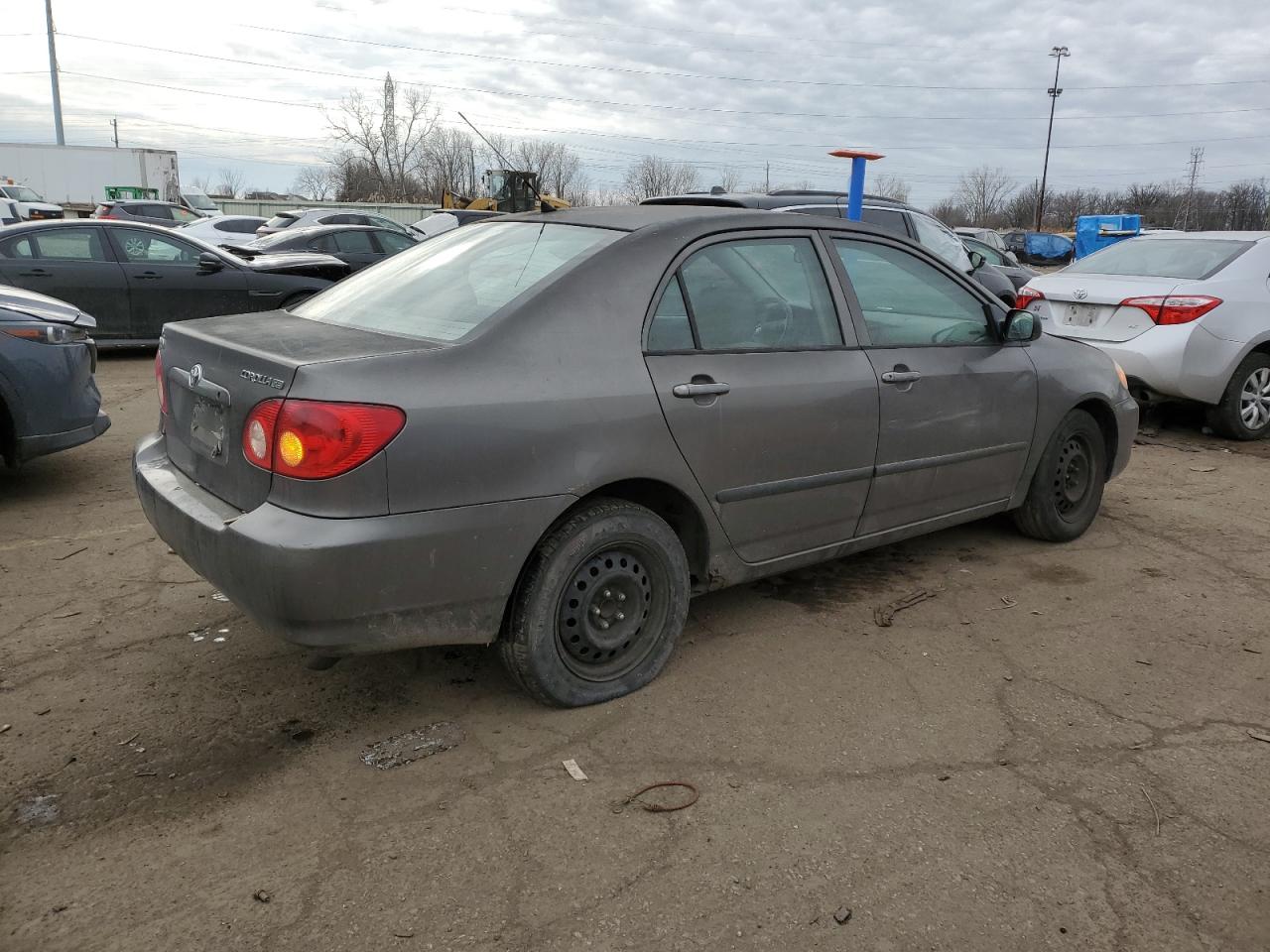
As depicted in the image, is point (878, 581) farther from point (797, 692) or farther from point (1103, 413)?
point (1103, 413)

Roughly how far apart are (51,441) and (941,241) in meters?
8.21

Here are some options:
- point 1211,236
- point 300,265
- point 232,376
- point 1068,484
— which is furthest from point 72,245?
point 1211,236

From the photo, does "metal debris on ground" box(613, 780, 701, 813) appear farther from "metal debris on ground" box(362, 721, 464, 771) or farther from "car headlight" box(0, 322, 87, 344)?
"car headlight" box(0, 322, 87, 344)

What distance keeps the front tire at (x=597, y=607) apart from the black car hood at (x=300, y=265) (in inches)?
329

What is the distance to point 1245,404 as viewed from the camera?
25.8ft

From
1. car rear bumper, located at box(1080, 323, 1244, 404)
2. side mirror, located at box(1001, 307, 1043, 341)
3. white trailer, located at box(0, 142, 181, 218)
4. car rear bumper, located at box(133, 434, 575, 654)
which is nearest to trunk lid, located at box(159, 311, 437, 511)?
car rear bumper, located at box(133, 434, 575, 654)

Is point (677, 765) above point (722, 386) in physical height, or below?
below

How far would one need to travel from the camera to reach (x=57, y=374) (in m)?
5.41

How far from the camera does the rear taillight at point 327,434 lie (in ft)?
8.87

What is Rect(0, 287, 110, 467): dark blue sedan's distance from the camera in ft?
17.3

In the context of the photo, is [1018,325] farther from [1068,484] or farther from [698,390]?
[698,390]

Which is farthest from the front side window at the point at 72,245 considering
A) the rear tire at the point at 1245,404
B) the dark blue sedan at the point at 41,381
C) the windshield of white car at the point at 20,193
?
the windshield of white car at the point at 20,193

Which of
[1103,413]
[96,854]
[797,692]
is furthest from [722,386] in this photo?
[1103,413]

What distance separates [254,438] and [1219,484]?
6221 mm
